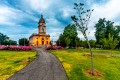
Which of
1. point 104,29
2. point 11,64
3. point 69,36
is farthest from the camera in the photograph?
point 104,29

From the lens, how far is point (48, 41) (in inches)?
4685

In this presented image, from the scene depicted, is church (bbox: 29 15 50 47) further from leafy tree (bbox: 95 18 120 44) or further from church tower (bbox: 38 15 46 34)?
leafy tree (bbox: 95 18 120 44)

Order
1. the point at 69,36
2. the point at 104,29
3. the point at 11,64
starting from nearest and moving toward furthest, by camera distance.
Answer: the point at 11,64, the point at 69,36, the point at 104,29

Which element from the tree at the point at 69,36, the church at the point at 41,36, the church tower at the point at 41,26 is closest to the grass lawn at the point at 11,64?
the tree at the point at 69,36

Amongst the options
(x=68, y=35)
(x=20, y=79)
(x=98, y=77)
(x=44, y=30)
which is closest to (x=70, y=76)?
(x=98, y=77)

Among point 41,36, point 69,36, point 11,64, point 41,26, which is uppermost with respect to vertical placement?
point 41,26

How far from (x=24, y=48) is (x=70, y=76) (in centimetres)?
4349

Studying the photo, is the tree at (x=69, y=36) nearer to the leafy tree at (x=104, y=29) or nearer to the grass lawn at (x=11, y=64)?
the leafy tree at (x=104, y=29)

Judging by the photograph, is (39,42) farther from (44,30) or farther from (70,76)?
(70,76)

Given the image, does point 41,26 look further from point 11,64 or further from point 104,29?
point 11,64

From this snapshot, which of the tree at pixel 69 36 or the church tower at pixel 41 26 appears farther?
the church tower at pixel 41 26

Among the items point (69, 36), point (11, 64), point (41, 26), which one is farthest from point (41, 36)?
point (11, 64)

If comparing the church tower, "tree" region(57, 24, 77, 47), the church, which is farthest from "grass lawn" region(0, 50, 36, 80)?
the church

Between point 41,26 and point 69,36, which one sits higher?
point 41,26
